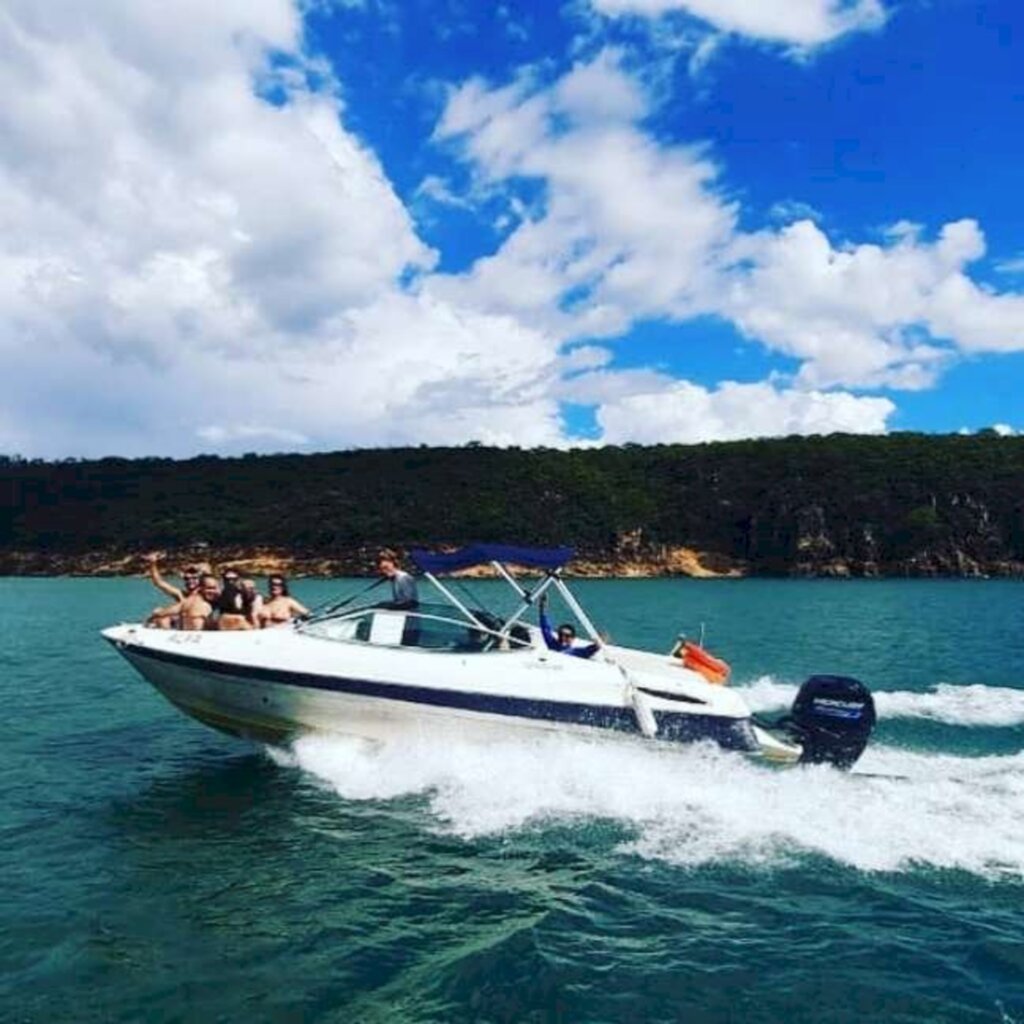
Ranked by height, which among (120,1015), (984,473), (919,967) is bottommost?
(120,1015)

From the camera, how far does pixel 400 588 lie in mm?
13797

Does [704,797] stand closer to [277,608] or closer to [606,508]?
[277,608]

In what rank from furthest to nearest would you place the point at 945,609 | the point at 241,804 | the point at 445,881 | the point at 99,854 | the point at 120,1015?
the point at 945,609, the point at 241,804, the point at 99,854, the point at 445,881, the point at 120,1015

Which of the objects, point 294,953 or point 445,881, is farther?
point 445,881

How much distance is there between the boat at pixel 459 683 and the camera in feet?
41.1

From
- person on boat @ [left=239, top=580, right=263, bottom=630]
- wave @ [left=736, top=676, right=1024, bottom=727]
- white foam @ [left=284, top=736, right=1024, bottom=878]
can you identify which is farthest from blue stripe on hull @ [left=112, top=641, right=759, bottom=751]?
wave @ [left=736, top=676, right=1024, bottom=727]

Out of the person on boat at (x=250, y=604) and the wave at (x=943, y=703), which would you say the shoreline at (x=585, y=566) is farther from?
the person on boat at (x=250, y=604)

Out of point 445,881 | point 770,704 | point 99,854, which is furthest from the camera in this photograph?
point 770,704

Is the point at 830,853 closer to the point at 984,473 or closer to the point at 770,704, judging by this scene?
the point at 770,704

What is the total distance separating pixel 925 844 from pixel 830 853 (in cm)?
100

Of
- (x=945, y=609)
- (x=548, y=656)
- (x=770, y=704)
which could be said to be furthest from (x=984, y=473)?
(x=548, y=656)

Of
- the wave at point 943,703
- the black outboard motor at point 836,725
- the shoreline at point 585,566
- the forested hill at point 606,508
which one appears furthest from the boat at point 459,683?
the forested hill at point 606,508

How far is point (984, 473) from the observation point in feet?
414

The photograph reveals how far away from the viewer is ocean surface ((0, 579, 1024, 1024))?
7.36m
